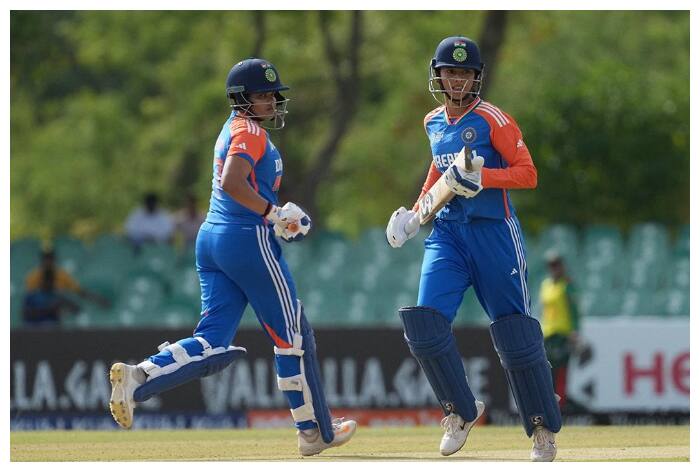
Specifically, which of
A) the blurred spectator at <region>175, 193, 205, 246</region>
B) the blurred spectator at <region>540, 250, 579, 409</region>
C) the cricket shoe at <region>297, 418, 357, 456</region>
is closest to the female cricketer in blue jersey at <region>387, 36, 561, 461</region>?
the cricket shoe at <region>297, 418, 357, 456</region>

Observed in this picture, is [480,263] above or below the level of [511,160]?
below

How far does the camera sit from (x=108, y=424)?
1361 cm

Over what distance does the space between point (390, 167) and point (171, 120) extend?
14.9 ft

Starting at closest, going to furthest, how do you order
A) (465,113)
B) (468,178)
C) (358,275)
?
(468,178), (465,113), (358,275)

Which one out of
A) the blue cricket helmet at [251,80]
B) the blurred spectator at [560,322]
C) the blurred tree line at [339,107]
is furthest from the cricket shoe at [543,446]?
the blurred tree line at [339,107]

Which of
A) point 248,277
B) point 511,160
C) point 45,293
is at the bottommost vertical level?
point 45,293

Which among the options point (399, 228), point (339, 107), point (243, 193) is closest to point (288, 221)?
point (243, 193)

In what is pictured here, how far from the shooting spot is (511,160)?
760 centimetres

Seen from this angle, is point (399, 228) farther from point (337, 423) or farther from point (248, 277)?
point (337, 423)

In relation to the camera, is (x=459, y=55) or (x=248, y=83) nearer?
(x=459, y=55)

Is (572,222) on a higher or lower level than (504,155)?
lower

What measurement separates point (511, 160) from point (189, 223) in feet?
33.4
